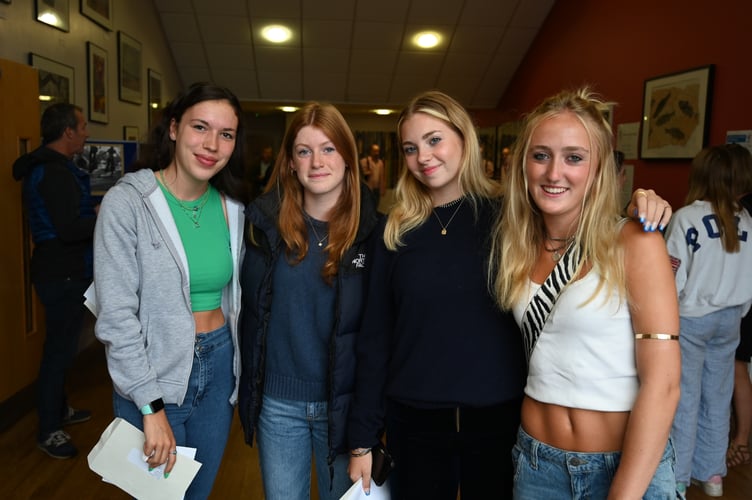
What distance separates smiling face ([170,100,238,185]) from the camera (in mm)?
1705

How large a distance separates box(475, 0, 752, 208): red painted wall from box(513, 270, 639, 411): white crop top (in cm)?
267

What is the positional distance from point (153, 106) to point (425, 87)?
3050 millimetres

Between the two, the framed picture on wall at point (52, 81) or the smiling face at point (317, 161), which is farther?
the framed picture on wall at point (52, 81)

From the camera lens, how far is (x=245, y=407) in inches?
70.8

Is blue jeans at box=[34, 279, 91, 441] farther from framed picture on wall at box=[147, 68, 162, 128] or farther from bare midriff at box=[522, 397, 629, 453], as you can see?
framed picture on wall at box=[147, 68, 162, 128]

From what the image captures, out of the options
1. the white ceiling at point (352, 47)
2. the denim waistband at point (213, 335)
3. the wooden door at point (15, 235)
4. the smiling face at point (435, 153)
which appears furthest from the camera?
the white ceiling at point (352, 47)

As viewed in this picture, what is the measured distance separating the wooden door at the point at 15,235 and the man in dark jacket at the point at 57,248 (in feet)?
0.76

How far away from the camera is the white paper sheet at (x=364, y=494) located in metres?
1.61

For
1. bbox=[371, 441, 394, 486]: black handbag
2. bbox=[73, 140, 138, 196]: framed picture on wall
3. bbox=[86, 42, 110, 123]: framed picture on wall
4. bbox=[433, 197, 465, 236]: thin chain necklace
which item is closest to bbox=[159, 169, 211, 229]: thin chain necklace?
bbox=[433, 197, 465, 236]: thin chain necklace

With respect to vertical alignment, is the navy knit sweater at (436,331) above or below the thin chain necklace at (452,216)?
below

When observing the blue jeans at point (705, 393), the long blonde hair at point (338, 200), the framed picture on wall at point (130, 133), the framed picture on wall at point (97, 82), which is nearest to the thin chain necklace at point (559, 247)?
the long blonde hair at point (338, 200)

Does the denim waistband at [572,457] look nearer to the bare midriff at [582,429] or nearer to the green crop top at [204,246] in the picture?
the bare midriff at [582,429]

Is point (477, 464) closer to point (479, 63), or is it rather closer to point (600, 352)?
point (600, 352)

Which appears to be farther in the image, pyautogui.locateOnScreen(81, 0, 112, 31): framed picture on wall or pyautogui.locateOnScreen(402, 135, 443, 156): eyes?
pyautogui.locateOnScreen(81, 0, 112, 31): framed picture on wall
